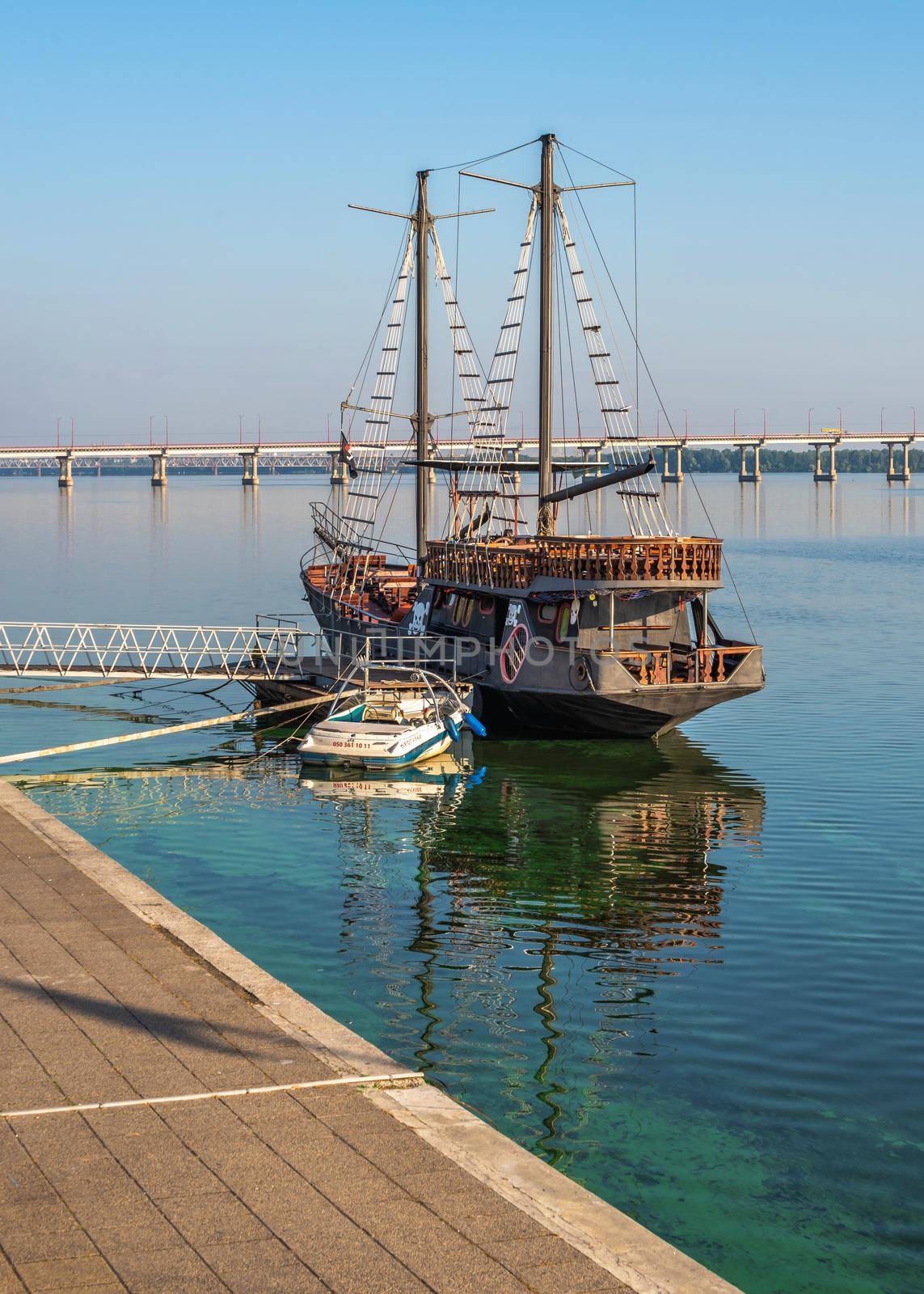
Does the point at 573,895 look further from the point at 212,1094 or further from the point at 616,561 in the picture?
the point at 616,561

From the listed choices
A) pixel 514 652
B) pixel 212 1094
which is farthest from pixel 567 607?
pixel 212 1094

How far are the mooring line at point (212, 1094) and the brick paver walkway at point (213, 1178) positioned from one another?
9 cm

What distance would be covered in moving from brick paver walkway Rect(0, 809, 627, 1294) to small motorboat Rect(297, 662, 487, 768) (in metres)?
21.1

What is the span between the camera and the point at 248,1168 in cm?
1073

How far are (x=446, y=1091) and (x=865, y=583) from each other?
93158mm

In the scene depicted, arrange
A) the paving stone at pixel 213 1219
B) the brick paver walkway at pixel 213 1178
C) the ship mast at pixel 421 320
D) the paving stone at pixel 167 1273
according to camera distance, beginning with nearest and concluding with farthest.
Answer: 1. the paving stone at pixel 167 1273
2. the brick paver walkway at pixel 213 1178
3. the paving stone at pixel 213 1219
4. the ship mast at pixel 421 320

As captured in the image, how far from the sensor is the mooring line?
1177 centimetres

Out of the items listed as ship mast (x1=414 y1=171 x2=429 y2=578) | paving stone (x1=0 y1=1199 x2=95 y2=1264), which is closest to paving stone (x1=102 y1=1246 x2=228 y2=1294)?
paving stone (x1=0 y1=1199 x2=95 y2=1264)

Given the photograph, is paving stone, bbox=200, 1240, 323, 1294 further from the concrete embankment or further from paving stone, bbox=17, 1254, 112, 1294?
paving stone, bbox=17, 1254, 112, 1294

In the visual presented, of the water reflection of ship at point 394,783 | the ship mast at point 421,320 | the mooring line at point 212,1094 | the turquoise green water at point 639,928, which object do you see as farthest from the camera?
the ship mast at point 421,320

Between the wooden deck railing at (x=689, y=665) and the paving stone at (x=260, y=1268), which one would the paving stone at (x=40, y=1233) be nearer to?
the paving stone at (x=260, y=1268)

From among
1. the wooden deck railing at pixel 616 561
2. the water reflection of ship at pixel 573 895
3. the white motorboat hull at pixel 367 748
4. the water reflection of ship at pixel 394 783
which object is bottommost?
the water reflection of ship at pixel 573 895

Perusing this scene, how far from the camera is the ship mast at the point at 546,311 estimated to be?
4609 centimetres

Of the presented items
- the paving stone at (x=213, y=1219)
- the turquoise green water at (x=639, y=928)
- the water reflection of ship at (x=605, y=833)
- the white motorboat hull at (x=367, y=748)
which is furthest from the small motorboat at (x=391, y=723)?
the paving stone at (x=213, y=1219)
